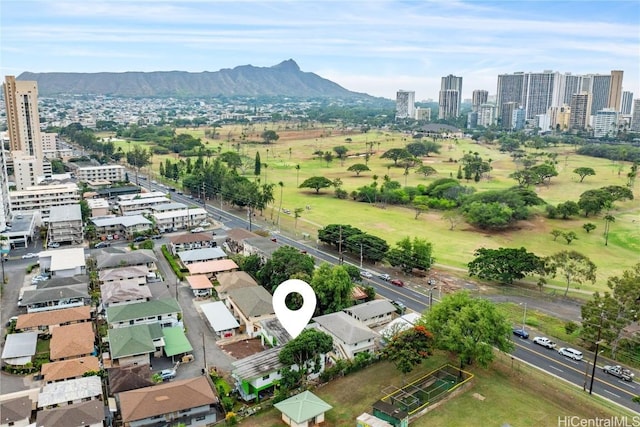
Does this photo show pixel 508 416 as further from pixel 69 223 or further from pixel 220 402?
pixel 69 223

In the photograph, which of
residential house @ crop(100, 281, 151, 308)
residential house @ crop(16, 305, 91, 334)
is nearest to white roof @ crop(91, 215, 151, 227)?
residential house @ crop(100, 281, 151, 308)

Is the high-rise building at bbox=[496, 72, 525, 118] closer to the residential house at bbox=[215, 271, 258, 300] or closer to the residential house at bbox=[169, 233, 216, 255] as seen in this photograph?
the residential house at bbox=[169, 233, 216, 255]

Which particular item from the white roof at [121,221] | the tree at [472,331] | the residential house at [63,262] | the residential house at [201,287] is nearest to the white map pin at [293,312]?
the tree at [472,331]

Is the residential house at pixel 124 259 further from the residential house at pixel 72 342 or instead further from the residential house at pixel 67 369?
the residential house at pixel 67 369

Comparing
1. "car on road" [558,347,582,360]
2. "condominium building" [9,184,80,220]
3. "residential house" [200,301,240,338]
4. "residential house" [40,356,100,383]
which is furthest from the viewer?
"condominium building" [9,184,80,220]

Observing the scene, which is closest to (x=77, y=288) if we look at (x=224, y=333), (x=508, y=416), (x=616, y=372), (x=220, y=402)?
(x=224, y=333)
